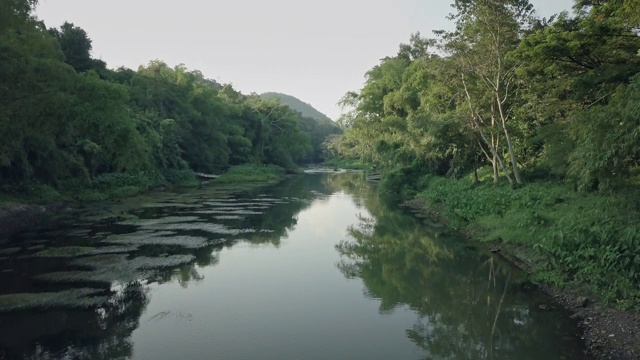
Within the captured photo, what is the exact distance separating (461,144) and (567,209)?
13.5 meters

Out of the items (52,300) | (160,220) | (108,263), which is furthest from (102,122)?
(52,300)

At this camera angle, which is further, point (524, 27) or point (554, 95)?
point (524, 27)

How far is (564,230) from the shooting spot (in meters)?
15.0

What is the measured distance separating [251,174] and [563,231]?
55864 mm

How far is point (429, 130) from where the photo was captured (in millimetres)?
31297

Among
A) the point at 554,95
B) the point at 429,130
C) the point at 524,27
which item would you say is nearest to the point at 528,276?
the point at 554,95

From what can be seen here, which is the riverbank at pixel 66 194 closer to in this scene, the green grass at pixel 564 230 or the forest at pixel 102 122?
the forest at pixel 102 122

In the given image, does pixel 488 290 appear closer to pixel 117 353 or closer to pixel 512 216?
pixel 512 216

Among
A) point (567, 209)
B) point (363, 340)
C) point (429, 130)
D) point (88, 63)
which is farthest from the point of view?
point (88, 63)

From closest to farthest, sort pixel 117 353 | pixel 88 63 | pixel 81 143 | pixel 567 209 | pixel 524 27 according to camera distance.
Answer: pixel 117 353, pixel 567 209, pixel 524 27, pixel 81 143, pixel 88 63

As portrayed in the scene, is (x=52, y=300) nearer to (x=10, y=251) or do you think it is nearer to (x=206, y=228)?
(x=10, y=251)

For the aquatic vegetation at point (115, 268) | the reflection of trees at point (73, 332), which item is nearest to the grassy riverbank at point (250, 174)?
the aquatic vegetation at point (115, 268)

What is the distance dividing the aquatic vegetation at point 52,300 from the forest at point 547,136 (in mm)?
13494

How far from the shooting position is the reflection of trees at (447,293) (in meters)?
11.0
